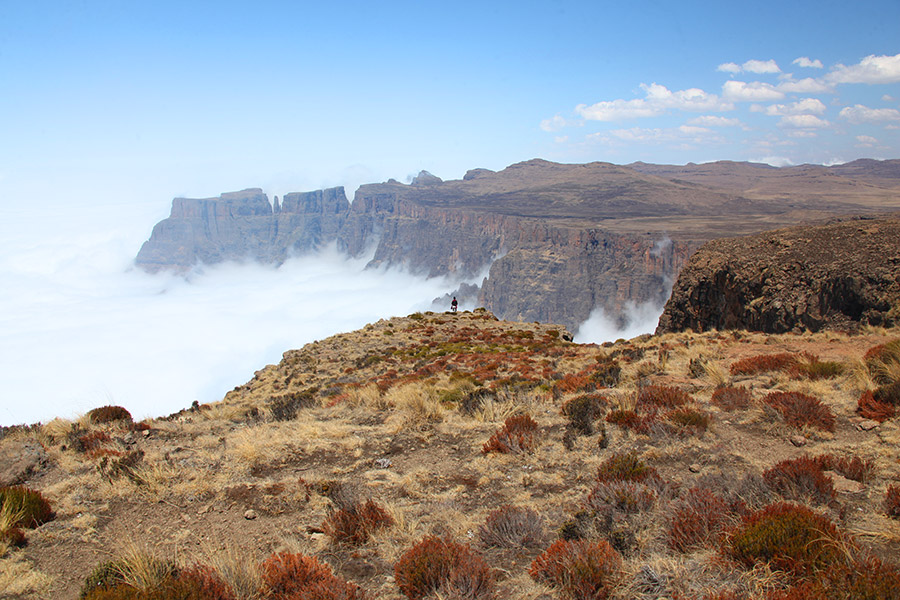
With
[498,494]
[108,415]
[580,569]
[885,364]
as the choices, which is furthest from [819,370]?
[108,415]

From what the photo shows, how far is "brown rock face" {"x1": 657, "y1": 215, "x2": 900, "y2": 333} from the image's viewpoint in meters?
15.8

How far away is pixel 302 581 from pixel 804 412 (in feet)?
25.5

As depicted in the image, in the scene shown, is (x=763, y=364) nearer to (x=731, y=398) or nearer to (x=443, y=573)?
(x=731, y=398)

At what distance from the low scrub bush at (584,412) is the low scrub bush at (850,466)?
3.22 meters

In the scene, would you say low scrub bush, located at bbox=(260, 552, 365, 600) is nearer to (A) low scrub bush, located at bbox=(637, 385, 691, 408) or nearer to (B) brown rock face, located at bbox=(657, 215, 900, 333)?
(A) low scrub bush, located at bbox=(637, 385, 691, 408)

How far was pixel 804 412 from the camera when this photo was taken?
305 inches

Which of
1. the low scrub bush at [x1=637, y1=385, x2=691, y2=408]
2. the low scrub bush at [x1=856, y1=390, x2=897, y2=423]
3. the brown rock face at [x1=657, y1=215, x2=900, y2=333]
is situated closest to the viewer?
the low scrub bush at [x1=856, y1=390, x2=897, y2=423]

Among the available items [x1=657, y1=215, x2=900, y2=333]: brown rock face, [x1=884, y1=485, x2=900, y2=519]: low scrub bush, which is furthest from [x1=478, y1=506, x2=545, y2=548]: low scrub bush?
[x1=657, y1=215, x2=900, y2=333]: brown rock face

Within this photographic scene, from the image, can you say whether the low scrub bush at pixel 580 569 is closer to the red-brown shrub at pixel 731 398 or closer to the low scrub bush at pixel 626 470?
the low scrub bush at pixel 626 470

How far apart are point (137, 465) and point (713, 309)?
22.6 m

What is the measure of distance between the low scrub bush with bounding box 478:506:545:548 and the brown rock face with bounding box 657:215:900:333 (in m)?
15.6

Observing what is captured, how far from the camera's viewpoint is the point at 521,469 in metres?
7.34

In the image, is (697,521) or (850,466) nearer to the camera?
(697,521)

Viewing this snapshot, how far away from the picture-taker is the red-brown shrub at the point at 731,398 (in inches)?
348
